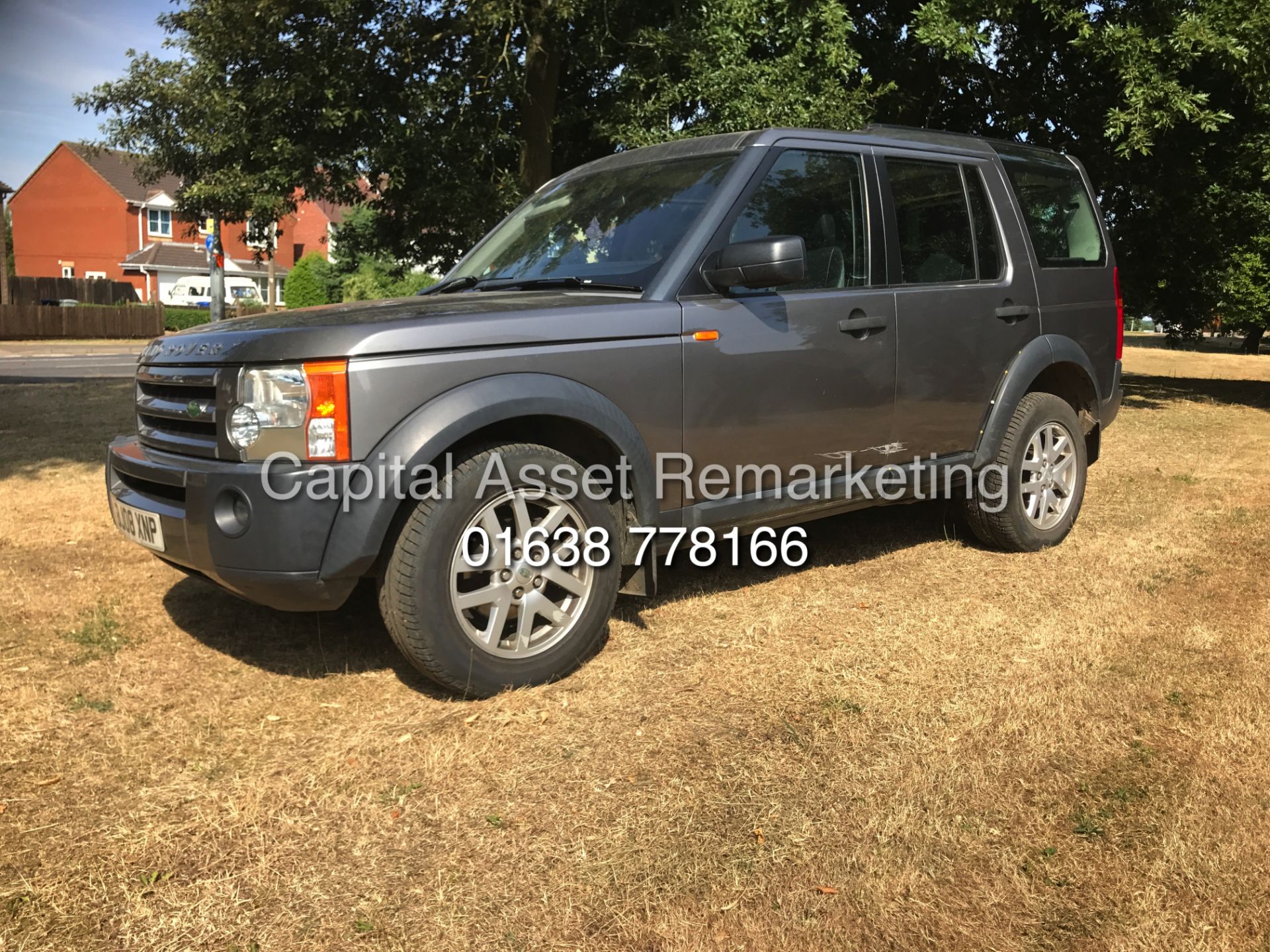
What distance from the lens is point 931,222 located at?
16.6 ft

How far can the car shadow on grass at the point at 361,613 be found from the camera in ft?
13.6

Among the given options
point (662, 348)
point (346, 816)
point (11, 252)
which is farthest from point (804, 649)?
point (11, 252)

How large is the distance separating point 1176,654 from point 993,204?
2.41 m

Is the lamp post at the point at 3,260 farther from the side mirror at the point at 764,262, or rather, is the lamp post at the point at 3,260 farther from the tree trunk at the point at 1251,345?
the tree trunk at the point at 1251,345

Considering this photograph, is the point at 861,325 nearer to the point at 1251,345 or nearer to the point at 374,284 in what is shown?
the point at 1251,345

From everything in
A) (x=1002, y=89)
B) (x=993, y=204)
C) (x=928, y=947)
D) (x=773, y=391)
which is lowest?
(x=928, y=947)

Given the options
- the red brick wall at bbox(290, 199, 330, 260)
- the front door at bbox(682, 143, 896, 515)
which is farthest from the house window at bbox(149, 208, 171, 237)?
the front door at bbox(682, 143, 896, 515)

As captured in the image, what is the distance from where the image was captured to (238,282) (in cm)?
5956

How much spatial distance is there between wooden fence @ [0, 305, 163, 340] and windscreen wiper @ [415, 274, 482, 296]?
3177cm

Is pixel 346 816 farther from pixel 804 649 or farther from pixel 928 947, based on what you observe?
pixel 804 649

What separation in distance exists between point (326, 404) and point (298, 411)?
95 millimetres

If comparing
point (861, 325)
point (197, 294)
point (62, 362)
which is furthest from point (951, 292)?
point (197, 294)

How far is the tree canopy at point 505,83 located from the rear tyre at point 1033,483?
6496mm

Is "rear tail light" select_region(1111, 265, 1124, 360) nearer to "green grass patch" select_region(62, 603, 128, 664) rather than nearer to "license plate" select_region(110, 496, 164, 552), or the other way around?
"license plate" select_region(110, 496, 164, 552)
